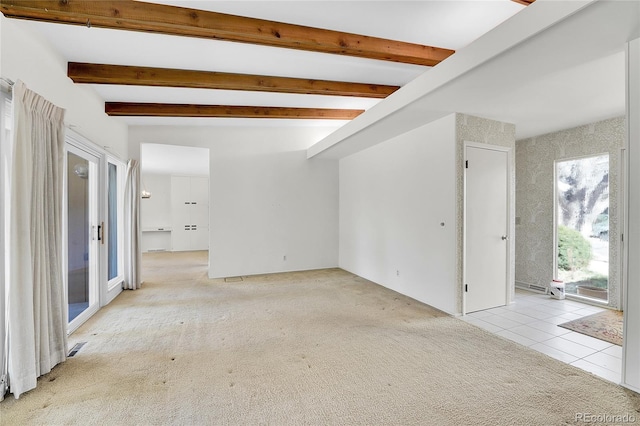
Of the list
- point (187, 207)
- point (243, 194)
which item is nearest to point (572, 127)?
point (243, 194)

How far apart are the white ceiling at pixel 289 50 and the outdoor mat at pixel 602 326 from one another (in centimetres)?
329

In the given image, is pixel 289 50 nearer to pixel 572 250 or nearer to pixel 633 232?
pixel 633 232

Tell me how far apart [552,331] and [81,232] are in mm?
5666

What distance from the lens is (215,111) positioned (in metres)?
4.89

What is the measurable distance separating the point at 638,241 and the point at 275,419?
9.12ft

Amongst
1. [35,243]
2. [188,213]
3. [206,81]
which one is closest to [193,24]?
[206,81]

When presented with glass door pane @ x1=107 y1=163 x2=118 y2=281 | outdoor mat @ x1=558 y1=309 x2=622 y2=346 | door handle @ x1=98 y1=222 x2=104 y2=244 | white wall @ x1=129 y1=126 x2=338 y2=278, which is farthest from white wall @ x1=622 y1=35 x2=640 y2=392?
glass door pane @ x1=107 y1=163 x2=118 y2=281

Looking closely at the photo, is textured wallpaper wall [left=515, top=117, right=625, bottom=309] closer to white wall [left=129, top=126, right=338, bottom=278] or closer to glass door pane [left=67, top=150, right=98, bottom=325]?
white wall [left=129, top=126, right=338, bottom=278]

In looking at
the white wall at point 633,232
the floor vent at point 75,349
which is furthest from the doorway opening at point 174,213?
the white wall at point 633,232

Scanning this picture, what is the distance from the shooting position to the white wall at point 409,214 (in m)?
3.74

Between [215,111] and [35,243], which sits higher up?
[215,111]

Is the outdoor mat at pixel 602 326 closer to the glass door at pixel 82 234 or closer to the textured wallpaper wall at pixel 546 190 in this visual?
the textured wallpaper wall at pixel 546 190

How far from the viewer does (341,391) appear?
6.93ft

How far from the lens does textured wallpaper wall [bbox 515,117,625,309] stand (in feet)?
12.8
